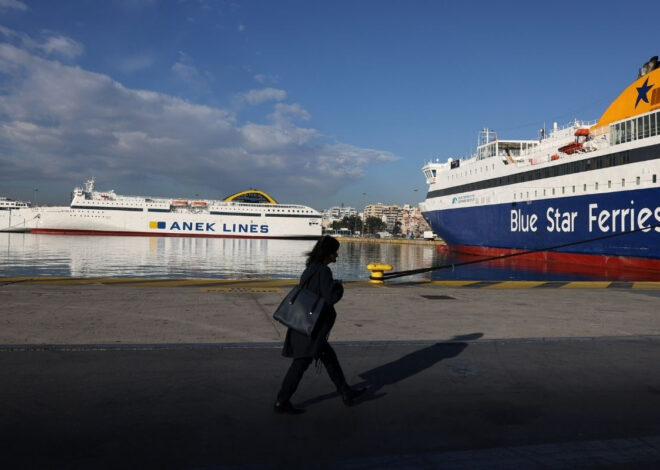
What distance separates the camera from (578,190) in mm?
33094

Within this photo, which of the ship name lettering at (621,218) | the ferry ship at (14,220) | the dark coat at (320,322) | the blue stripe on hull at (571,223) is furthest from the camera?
the ferry ship at (14,220)

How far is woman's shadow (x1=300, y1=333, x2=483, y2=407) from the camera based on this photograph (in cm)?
441

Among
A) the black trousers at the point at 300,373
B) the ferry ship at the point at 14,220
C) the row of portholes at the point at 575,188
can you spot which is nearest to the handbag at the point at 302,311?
the black trousers at the point at 300,373

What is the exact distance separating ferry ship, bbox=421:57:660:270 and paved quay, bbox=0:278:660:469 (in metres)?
16.0

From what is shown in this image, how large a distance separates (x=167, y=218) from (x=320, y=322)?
110 m

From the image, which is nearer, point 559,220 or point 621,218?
point 621,218

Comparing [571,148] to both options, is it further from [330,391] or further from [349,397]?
[349,397]

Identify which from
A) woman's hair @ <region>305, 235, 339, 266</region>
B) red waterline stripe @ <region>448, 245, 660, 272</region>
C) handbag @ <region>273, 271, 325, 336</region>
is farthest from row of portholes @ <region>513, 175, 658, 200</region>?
handbag @ <region>273, 271, 325, 336</region>

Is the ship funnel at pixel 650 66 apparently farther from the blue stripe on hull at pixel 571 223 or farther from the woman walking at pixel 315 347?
the woman walking at pixel 315 347

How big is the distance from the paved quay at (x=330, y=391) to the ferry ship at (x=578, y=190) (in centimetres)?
1604

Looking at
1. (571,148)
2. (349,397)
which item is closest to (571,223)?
(571,148)

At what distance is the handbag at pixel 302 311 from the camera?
3867 mm

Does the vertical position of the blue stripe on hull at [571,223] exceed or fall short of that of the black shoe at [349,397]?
it exceeds it

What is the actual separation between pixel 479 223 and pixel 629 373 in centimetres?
4205
